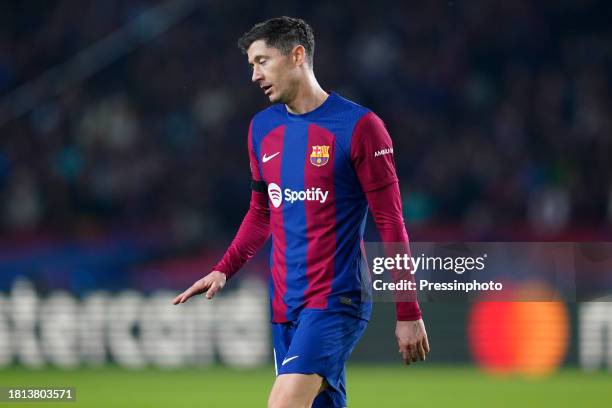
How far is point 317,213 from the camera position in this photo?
4.32 metres

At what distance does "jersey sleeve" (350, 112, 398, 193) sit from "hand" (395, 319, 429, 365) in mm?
489

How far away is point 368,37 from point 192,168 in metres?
2.68

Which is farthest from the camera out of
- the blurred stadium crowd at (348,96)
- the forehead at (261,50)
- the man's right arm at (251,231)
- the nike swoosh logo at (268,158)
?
the blurred stadium crowd at (348,96)

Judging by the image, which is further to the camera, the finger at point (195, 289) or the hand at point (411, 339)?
the finger at point (195, 289)

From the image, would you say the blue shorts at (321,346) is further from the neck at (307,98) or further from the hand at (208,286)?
the neck at (307,98)

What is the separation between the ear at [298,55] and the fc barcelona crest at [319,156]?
1.03 ft

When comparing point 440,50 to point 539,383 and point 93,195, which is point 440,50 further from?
point 539,383

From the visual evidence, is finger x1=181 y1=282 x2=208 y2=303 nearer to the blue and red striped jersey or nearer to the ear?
the blue and red striped jersey

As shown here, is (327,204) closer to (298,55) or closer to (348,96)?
(298,55)

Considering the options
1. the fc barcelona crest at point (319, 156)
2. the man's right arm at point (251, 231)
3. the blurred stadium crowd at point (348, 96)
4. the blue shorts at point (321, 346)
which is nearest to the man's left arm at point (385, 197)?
the fc barcelona crest at point (319, 156)

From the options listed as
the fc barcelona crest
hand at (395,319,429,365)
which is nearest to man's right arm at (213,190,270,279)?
the fc barcelona crest

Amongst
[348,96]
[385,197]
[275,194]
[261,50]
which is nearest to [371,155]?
[385,197]

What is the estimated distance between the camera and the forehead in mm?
4359

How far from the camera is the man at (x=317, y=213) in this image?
13.8 feet
